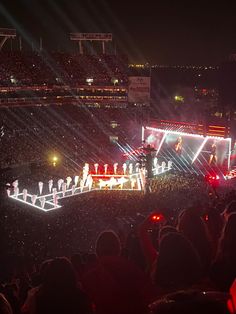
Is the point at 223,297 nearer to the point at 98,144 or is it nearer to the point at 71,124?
the point at 98,144

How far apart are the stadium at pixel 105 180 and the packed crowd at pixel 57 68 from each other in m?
0.11

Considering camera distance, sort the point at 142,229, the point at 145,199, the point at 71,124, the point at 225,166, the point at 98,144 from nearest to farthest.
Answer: the point at 142,229
the point at 145,199
the point at 225,166
the point at 98,144
the point at 71,124

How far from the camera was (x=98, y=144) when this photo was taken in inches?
1102

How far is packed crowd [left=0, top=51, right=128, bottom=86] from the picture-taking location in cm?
3603

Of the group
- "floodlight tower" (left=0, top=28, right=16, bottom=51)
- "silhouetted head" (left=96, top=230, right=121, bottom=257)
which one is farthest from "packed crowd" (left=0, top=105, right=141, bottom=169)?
"silhouetted head" (left=96, top=230, right=121, bottom=257)

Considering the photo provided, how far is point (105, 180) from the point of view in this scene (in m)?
20.2

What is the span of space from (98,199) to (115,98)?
2265cm

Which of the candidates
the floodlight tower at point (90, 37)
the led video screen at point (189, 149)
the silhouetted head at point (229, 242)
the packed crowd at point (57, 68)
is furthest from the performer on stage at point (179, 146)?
the silhouetted head at point (229, 242)

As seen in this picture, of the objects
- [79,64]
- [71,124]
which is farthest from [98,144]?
[79,64]

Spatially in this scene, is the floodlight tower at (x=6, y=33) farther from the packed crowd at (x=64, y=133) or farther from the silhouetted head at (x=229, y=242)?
the silhouetted head at (x=229, y=242)

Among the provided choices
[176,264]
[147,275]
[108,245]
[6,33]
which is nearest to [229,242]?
[176,264]

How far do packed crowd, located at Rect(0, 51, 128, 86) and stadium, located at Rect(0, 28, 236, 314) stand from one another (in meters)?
0.11

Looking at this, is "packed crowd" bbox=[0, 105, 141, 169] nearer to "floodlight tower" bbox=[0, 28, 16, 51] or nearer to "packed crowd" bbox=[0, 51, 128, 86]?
"packed crowd" bbox=[0, 51, 128, 86]

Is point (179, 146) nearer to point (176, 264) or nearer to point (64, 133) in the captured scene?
point (64, 133)
